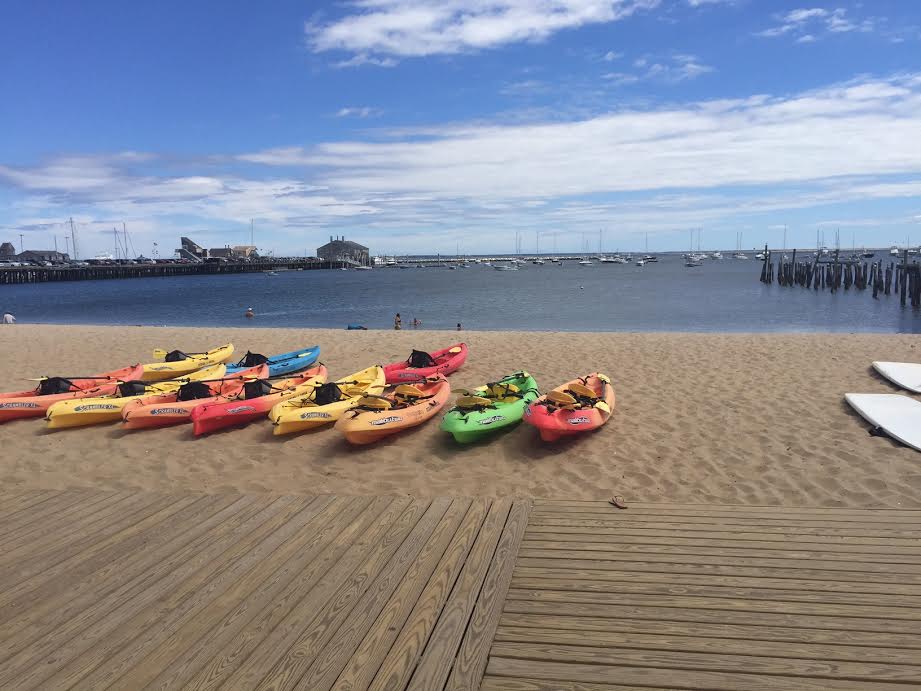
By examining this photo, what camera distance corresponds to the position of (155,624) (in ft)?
12.1

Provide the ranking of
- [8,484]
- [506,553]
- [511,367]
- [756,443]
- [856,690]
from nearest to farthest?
[856,690], [506,553], [8,484], [756,443], [511,367]

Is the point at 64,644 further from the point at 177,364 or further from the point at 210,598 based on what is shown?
the point at 177,364

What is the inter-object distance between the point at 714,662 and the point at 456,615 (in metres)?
1.36

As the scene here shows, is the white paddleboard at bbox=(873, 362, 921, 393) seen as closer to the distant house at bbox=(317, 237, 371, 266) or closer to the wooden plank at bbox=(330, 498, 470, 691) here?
the wooden plank at bbox=(330, 498, 470, 691)

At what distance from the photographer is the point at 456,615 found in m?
3.65

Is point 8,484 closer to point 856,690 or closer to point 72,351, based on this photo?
point 856,690

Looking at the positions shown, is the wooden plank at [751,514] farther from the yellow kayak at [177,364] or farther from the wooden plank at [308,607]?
the yellow kayak at [177,364]

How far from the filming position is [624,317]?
38.3 meters

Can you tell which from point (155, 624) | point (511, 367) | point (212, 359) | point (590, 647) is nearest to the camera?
point (590, 647)

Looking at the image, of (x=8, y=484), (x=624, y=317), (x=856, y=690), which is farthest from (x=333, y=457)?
(x=624, y=317)

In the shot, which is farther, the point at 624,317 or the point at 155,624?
the point at 624,317

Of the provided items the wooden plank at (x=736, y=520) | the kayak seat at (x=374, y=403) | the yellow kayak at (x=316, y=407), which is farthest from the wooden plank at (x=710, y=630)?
the yellow kayak at (x=316, y=407)

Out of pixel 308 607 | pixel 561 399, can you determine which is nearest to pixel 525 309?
pixel 561 399

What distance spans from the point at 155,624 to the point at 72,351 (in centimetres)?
1437
